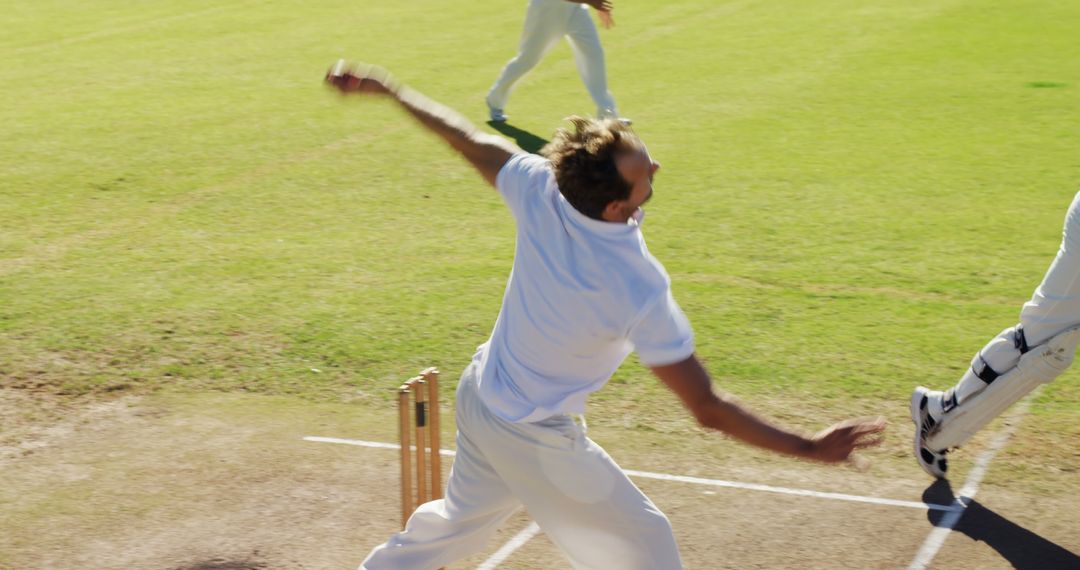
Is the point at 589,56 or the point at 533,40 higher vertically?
the point at 533,40

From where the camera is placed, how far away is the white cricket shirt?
436cm

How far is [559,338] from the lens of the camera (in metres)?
4.56

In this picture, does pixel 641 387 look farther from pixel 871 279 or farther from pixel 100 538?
pixel 100 538

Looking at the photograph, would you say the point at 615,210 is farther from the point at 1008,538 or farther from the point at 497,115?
the point at 497,115

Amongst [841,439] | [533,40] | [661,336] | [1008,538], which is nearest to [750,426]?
[841,439]

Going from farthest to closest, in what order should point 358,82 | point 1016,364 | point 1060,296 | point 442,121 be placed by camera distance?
point 1016,364, point 1060,296, point 358,82, point 442,121

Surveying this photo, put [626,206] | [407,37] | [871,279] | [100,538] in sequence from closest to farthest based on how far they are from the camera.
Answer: [626,206], [100,538], [871,279], [407,37]

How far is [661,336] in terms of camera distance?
4.32 meters

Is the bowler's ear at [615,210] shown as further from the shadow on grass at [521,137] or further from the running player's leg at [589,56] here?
the running player's leg at [589,56]

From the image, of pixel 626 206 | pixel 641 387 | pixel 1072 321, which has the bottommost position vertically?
pixel 641 387

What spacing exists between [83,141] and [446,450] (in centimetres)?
886

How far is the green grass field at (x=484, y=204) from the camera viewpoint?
28.3ft

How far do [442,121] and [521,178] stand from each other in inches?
25.5

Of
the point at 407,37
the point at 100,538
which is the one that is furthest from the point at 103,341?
the point at 407,37
